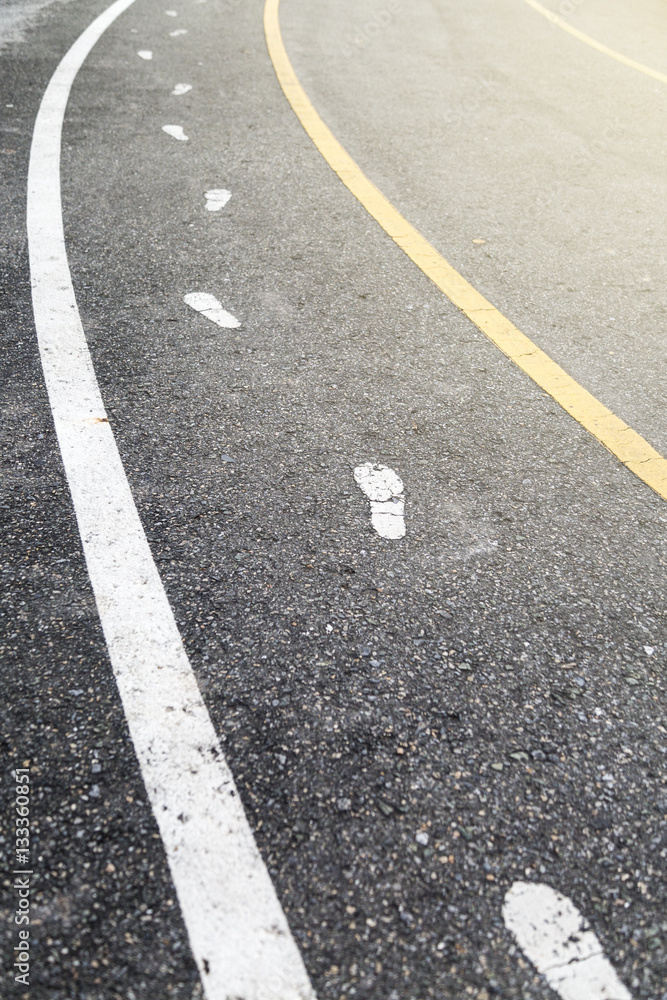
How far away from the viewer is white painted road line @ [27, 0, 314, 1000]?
1.41m

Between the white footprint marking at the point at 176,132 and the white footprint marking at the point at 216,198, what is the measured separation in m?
0.80

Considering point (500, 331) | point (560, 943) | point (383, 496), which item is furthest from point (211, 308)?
point (560, 943)

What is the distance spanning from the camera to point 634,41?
8258mm

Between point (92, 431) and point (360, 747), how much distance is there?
1.37 meters


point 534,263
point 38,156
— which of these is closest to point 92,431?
point 534,263

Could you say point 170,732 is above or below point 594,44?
below

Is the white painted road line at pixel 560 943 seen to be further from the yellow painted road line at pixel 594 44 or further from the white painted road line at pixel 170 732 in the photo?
the yellow painted road line at pixel 594 44

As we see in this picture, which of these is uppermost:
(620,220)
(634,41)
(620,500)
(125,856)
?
(634,41)

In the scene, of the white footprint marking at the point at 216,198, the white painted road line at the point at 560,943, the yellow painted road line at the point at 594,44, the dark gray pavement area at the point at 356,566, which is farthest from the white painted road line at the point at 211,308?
the yellow painted road line at the point at 594,44

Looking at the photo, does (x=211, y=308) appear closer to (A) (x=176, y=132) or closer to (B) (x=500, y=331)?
(B) (x=500, y=331)

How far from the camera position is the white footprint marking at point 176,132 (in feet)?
16.1

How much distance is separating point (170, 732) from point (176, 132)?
4.23 m

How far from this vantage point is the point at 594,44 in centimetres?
797

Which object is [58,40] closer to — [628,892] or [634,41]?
[634,41]
